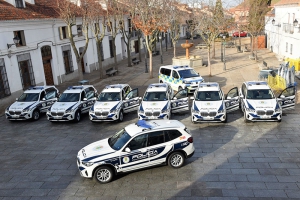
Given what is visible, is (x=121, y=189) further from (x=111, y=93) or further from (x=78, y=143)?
(x=111, y=93)

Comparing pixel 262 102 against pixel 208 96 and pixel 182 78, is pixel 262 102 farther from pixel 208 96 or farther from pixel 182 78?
pixel 182 78

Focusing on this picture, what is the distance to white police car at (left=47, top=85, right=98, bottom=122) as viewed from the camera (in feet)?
53.8

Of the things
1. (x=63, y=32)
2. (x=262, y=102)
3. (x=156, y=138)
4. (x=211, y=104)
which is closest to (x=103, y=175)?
(x=156, y=138)

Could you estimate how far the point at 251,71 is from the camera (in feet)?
91.5

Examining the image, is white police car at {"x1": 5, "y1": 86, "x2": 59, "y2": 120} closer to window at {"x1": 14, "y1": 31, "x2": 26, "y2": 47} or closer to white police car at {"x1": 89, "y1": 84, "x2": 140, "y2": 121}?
white police car at {"x1": 89, "y1": 84, "x2": 140, "y2": 121}

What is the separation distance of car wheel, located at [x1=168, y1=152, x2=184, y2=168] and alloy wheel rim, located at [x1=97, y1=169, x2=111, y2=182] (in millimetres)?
2206

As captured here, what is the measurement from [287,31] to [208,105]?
21.6m

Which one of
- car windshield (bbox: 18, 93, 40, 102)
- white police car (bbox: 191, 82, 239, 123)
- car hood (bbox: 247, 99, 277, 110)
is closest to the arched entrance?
car windshield (bbox: 18, 93, 40, 102)

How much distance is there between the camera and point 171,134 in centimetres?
1041

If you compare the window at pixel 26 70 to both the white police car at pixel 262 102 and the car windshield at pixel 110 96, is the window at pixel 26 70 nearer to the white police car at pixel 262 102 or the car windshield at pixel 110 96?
the car windshield at pixel 110 96

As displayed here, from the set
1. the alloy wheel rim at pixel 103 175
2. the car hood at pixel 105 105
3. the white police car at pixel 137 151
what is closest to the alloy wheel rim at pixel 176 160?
the white police car at pixel 137 151

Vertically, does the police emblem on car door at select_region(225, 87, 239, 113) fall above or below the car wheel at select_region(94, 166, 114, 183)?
Answer: above

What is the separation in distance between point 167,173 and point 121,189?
177 centimetres

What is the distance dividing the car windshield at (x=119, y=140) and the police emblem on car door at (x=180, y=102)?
6189 millimetres
